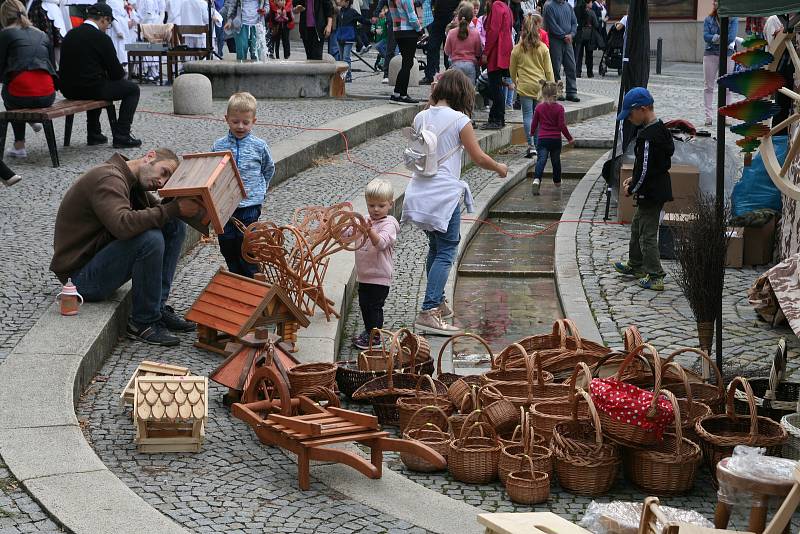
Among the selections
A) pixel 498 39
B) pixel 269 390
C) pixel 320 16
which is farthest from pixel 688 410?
pixel 320 16

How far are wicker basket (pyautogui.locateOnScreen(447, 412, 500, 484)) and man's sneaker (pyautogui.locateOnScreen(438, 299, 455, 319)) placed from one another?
2583mm

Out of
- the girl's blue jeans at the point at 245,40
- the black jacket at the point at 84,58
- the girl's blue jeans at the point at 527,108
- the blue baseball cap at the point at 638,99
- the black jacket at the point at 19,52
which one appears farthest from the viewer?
the girl's blue jeans at the point at 245,40

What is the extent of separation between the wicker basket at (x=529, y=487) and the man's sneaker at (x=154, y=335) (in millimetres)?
2479

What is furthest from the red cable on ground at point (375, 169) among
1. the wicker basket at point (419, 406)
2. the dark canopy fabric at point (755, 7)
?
the dark canopy fabric at point (755, 7)

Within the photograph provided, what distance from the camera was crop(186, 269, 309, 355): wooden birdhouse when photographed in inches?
265

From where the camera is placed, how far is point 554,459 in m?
5.44

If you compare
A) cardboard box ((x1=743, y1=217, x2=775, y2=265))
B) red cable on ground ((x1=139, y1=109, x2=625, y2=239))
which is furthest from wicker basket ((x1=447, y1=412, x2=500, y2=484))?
red cable on ground ((x1=139, y1=109, x2=625, y2=239))

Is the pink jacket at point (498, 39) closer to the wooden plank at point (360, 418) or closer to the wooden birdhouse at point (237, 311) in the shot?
the wooden birdhouse at point (237, 311)

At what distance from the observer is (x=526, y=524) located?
418 cm

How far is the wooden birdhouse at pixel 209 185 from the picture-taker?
6.67 m

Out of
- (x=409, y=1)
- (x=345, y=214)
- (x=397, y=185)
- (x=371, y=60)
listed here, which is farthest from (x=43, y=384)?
(x=371, y=60)

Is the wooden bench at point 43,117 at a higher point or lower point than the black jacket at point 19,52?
lower

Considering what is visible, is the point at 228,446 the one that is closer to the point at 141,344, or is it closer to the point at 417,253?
the point at 141,344

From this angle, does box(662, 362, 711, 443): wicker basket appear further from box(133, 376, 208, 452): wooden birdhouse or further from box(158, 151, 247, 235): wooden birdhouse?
box(158, 151, 247, 235): wooden birdhouse
